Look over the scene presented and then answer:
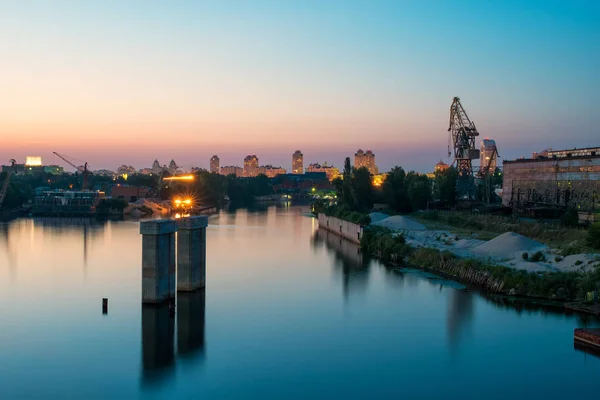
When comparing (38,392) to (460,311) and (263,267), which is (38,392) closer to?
(460,311)

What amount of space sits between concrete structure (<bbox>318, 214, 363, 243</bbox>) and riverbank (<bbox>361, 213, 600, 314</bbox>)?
6.02 metres

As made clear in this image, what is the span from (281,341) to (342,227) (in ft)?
118

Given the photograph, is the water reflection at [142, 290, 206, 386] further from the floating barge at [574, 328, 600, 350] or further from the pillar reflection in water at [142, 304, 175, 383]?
the floating barge at [574, 328, 600, 350]

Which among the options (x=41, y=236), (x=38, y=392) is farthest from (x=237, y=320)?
(x=41, y=236)

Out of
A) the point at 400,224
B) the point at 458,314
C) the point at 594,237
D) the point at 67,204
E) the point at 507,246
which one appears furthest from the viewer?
the point at 67,204

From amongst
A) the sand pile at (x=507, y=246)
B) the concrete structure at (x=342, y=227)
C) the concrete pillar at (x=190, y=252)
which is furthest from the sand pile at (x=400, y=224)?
the concrete pillar at (x=190, y=252)

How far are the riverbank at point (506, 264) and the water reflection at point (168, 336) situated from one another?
42.3 ft

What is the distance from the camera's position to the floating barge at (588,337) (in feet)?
60.0

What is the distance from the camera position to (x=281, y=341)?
19.4m

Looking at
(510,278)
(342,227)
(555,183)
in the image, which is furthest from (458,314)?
(555,183)

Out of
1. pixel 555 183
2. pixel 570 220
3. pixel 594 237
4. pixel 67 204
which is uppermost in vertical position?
pixel 555 183

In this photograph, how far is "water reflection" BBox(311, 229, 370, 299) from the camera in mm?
29730

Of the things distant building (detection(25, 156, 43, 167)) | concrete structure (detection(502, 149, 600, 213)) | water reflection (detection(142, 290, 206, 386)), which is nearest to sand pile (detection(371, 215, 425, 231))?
concrete structure (detection(502, 149, 600, 213))

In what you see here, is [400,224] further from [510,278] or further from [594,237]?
[510,278]
